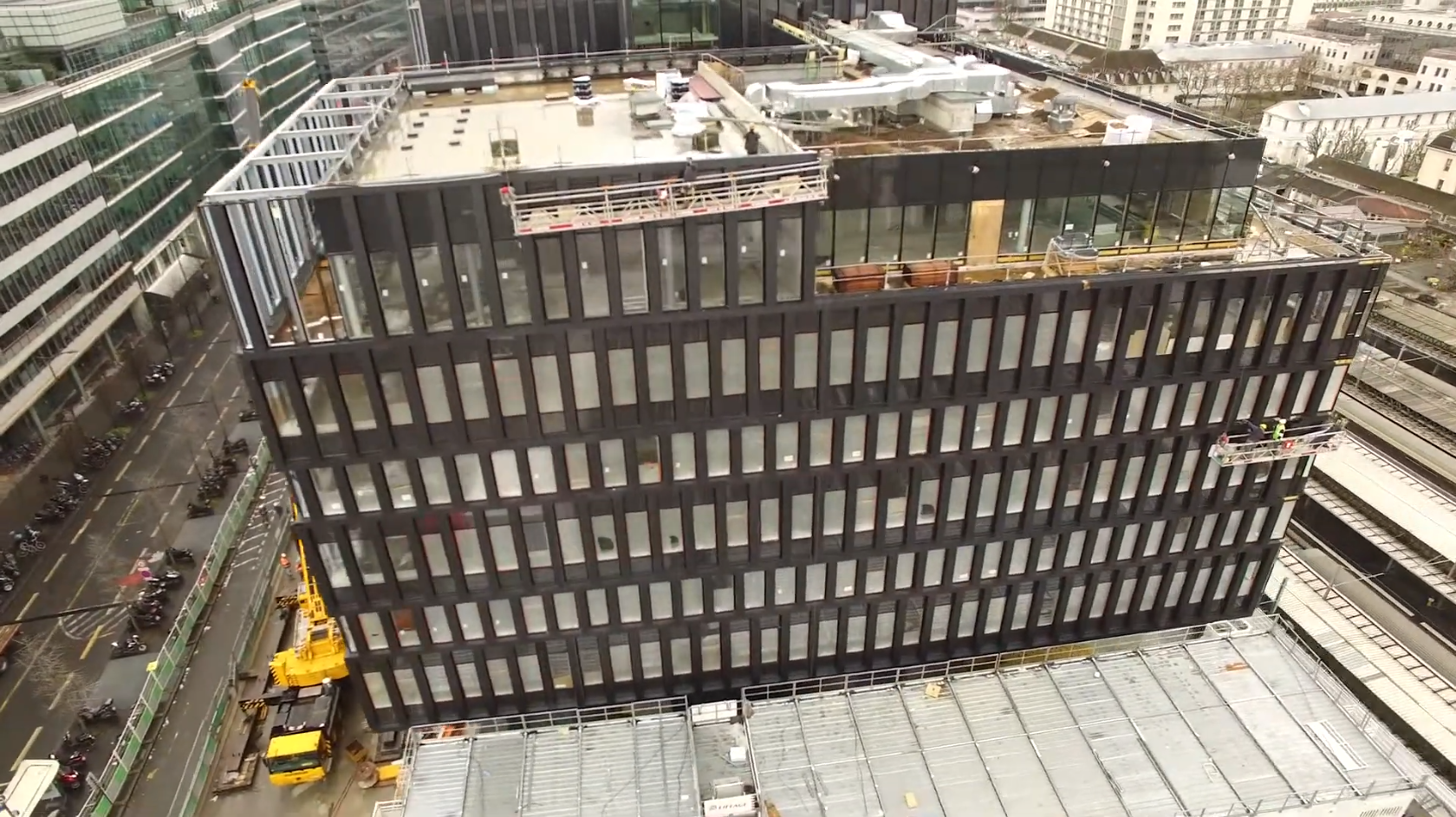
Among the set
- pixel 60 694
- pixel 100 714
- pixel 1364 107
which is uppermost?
pixel 1364 107

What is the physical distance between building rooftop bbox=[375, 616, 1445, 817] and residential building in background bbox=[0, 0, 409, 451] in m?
55.2

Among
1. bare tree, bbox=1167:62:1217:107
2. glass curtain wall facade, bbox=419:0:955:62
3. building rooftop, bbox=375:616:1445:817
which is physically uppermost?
glass curtain wall facade, bbox=419:0:955:62

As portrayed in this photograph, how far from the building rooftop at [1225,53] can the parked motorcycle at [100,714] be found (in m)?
191

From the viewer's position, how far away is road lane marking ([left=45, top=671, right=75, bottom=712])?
4881 cm

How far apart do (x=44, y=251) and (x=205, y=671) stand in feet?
137

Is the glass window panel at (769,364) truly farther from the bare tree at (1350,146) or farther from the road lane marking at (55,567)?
the bare tree at (1350,146)

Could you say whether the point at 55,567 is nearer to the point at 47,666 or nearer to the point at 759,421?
the point at 47,666

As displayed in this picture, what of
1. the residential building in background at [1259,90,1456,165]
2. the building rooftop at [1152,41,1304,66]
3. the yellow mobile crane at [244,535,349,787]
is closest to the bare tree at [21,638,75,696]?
the yellow mobile crane at [244,535,349,787]

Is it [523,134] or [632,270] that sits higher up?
[523,134]

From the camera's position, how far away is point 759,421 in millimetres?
33156

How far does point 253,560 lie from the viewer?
58438 millimetres

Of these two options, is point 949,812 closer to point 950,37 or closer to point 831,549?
point 831,549

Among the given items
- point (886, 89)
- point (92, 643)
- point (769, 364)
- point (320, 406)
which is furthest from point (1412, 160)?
point (92, 643)

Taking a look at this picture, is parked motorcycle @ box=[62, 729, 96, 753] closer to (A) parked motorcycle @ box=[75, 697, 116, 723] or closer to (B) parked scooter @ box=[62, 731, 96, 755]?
(B) parked scooter @ box=[62, 731, 96, 755]
